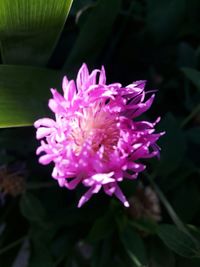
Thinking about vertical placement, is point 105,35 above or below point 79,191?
above

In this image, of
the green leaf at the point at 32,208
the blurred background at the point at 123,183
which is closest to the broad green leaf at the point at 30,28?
the blurred background at the point at 123,183

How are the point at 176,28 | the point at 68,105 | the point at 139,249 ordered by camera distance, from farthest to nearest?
the point at 176,28, the point at 139,249, the point at 68,105

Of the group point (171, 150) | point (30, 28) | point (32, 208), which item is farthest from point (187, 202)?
point (30, 28)

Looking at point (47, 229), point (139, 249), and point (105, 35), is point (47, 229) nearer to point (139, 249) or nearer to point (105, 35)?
point (139, 249)

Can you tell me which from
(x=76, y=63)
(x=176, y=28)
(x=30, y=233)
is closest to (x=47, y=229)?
(x=30, y=233)

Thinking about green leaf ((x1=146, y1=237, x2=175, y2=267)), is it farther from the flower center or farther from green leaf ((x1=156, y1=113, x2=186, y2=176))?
the flower center

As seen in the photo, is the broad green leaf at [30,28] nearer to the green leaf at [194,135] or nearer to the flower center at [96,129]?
the flower center at [96,129]

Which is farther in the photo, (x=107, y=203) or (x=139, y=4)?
(x=139, y=4)
